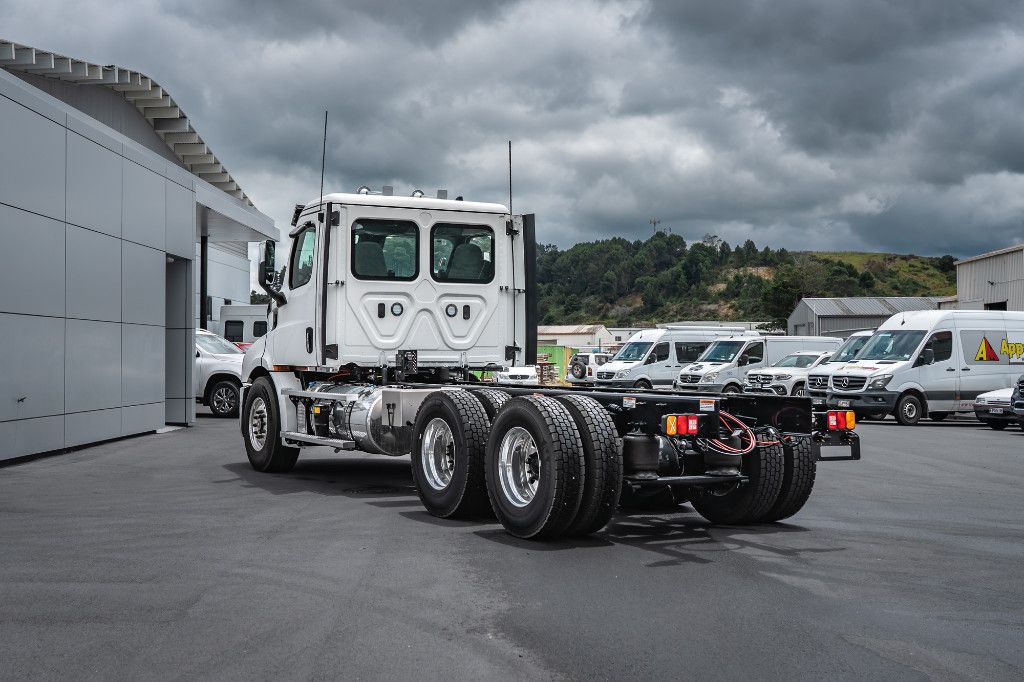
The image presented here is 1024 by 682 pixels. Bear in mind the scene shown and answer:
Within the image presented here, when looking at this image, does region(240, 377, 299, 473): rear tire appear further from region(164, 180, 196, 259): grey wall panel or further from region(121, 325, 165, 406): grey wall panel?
region(164, 180, 196, 259): grey wall panel

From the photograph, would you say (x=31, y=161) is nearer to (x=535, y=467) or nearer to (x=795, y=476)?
(x=535, y=467)

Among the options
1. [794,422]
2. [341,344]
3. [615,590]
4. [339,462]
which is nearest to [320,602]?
[615,590]

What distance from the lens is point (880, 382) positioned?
23203 millimetres

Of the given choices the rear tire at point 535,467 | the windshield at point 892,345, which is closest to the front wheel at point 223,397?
the windshield at point 892,345

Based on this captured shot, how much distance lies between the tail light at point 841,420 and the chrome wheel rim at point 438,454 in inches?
120

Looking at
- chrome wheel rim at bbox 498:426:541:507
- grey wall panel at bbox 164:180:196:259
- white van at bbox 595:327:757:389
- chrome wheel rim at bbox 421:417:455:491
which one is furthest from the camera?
white van at bbox 595:327:757:389

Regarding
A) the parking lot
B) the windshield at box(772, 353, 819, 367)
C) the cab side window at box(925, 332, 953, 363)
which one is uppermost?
the cab side window at box(925, 332, 953, 363)

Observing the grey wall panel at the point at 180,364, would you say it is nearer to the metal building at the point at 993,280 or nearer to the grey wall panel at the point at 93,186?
the grey wall panel at the point at 93,186

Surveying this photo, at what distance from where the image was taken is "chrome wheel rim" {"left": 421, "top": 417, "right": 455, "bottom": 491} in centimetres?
898

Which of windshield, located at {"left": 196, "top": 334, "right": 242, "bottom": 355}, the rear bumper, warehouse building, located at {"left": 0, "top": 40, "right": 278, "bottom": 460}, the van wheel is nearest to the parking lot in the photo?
warehouse building, located at {"left": 0, "top": 40, "right": 278, "bottom": 460}

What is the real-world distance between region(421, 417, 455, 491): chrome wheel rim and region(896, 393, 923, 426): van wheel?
16.8 meters

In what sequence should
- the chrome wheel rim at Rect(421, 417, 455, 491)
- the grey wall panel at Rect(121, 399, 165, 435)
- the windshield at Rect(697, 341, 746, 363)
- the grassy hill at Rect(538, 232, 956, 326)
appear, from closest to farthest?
the chrome wheel rim at Rect(421, 417, 455, 491) → the grey wall panel at Rect(121, 399, 165, 435) → the windshield at Rect(697, 341, 746, 363) → the grassy hill at Rect(538, 232, 956, 326)

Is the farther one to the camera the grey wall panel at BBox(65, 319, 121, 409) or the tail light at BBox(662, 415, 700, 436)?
the grey wall panel at BBox(65, 319, 121, 409)

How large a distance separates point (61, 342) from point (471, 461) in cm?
864
